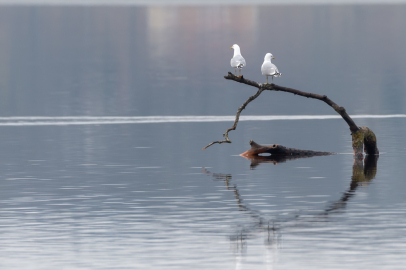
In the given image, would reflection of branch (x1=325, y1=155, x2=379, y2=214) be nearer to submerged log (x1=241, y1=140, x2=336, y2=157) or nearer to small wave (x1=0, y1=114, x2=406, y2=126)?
submerged log (x1=241, y1=140, x2=336, y2=157)

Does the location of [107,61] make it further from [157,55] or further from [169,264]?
[169,264]

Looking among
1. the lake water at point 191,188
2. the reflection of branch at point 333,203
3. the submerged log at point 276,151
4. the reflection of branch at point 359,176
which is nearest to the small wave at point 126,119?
the lake water at point 191,188

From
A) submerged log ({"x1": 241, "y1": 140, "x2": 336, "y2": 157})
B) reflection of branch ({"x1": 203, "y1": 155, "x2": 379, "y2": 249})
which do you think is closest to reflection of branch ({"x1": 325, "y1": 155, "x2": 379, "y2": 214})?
reflection of branch ({"x1": 203, "y1": 155, "x2": 379, "y2": 249})

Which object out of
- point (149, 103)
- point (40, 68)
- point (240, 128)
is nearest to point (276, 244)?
point (240, 128)

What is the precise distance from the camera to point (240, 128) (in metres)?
57.2

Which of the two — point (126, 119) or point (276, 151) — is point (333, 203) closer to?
point (276, 151)

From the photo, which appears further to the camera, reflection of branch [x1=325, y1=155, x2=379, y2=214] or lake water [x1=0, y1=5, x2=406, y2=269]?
reflection of branch [x1=325, y1=155, x2=379, y2=214]

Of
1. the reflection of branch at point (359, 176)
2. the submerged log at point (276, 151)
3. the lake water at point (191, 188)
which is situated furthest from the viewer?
the submerged log at point (276, 151)

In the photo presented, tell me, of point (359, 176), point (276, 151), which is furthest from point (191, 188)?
point (276, 151)

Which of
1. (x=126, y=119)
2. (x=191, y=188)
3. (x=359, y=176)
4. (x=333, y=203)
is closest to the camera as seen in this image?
(x=333, y=203)

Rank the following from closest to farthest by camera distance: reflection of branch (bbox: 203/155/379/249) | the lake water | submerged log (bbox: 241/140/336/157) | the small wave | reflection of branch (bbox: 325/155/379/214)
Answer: the lake water
reflection of branch (bbox: 203/155/379/249)
reflection of branch (bbox: 325/155/379/214)
submerged log (bbox: 241/140/336/157)
the small wave

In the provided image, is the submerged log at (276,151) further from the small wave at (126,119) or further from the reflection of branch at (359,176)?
the small wave at (126,119)

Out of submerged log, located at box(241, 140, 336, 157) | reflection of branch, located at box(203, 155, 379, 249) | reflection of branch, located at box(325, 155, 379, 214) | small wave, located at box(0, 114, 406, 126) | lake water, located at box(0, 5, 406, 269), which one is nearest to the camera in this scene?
lake water, located at box(0, 5, 406, 269)

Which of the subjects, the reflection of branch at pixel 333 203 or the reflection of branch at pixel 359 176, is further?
the reflection of branch at pixel 359 176
